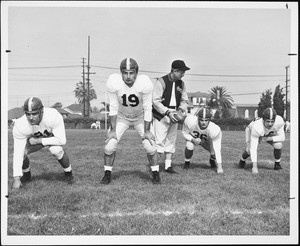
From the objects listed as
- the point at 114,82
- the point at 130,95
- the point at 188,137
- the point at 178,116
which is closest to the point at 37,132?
the point at 114,82

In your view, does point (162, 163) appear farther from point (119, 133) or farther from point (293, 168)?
point (293, 168)

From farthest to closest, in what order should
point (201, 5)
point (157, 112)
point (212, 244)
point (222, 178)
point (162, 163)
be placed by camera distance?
point (162, 163) < point (157, 112) < point (222, 178) < point (201, 5) < point (212, 244)

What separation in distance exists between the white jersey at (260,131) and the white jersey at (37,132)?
297 cm

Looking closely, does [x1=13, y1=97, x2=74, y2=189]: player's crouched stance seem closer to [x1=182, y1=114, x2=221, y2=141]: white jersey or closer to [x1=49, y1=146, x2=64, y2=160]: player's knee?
[x1=49, y1=146, x2=64, y2=160]: player's knee

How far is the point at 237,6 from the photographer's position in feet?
12.3

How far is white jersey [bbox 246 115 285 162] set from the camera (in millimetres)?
5094

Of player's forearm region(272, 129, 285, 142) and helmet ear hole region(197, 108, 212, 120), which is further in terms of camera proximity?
player's forearm region(272, 129, 285, 142)

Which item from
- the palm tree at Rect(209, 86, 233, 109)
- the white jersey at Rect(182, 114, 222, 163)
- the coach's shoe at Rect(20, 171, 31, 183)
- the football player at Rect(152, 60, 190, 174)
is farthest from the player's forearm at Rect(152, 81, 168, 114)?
the palm tree at Rect(209, 86, 233, 109)

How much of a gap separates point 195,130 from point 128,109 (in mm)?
1543

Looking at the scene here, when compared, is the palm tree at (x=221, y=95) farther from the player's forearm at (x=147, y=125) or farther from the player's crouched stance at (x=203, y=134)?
the player's forearm at (x=147, y=125)

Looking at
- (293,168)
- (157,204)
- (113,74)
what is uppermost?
(113,74)

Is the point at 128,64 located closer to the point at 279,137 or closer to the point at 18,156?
the point at 18,156

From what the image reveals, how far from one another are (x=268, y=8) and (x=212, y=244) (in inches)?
110


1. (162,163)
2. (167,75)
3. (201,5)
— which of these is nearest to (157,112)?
(167,75)
